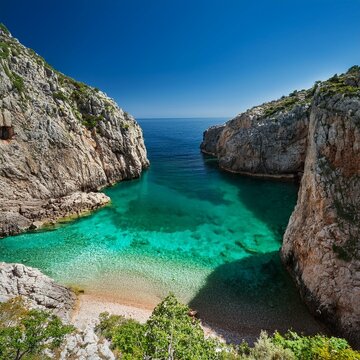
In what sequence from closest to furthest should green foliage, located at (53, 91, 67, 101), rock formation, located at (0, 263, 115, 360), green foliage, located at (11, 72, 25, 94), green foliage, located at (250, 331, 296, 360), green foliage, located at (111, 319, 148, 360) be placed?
green foliage, located at (111, 319, 148, 360) < green foliage, located at (250, 331, 296, 360) < rock formation, located at (0, 263, 115, 360) < green foliage, located at (11, 72, 25, 94) < green foliage, located at (53, 91, 67, 101)

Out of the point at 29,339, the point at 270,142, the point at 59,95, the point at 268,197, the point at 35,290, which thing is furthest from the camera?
the point at 270,142

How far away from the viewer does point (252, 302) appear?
18.6 m

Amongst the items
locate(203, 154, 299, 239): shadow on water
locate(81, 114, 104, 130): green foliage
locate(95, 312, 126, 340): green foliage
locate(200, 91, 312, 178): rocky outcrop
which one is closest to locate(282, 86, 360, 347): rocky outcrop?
locate(203, 154, 299, 239): shadow on water

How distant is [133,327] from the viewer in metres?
12.1

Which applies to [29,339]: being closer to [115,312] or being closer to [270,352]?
[115,312]

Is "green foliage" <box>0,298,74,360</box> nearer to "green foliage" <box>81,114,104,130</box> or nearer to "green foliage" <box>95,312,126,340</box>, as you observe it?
"green foliage" <box>95,312,126,340</box>

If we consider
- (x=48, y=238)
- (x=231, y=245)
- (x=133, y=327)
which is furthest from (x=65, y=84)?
(x=133, y=327)

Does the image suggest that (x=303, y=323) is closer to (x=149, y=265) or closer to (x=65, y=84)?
(x=149, y=265)

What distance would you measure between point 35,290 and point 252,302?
15815mm

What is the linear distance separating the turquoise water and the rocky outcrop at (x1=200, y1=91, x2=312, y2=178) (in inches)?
433

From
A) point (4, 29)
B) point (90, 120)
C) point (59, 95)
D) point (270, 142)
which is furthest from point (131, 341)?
point (4, 29)

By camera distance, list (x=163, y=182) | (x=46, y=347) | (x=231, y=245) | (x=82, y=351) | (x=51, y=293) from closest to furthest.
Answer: (x=46, y=347), (x=82, y=351), (x=51, y=293), (x=231, y=245), (x=163, y=182)

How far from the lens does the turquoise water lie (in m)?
18.6

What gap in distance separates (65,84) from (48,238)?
3353cm
